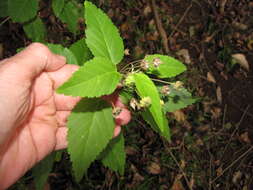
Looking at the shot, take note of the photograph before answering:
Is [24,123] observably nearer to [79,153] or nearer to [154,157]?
[79,153]

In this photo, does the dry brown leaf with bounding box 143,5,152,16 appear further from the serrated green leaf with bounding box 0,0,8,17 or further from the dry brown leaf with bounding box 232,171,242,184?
the dry brown leaf with bounding box 232,171,242,184

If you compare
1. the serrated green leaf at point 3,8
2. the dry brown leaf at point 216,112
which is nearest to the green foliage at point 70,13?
the serrated green leaf at point 3,8

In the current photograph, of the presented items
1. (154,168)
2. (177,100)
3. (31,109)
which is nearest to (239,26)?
(154,168)

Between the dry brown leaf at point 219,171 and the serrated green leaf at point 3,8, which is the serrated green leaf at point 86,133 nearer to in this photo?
the serrated green leaf at point 3,8

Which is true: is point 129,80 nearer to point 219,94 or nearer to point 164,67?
point 164,67

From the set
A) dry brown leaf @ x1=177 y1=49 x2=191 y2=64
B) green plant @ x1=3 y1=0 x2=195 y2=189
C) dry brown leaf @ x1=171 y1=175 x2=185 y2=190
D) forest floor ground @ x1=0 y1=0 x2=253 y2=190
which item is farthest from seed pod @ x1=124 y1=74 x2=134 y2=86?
dry brown leaf @ x1=177 y1=49 x2=191 y2=64
